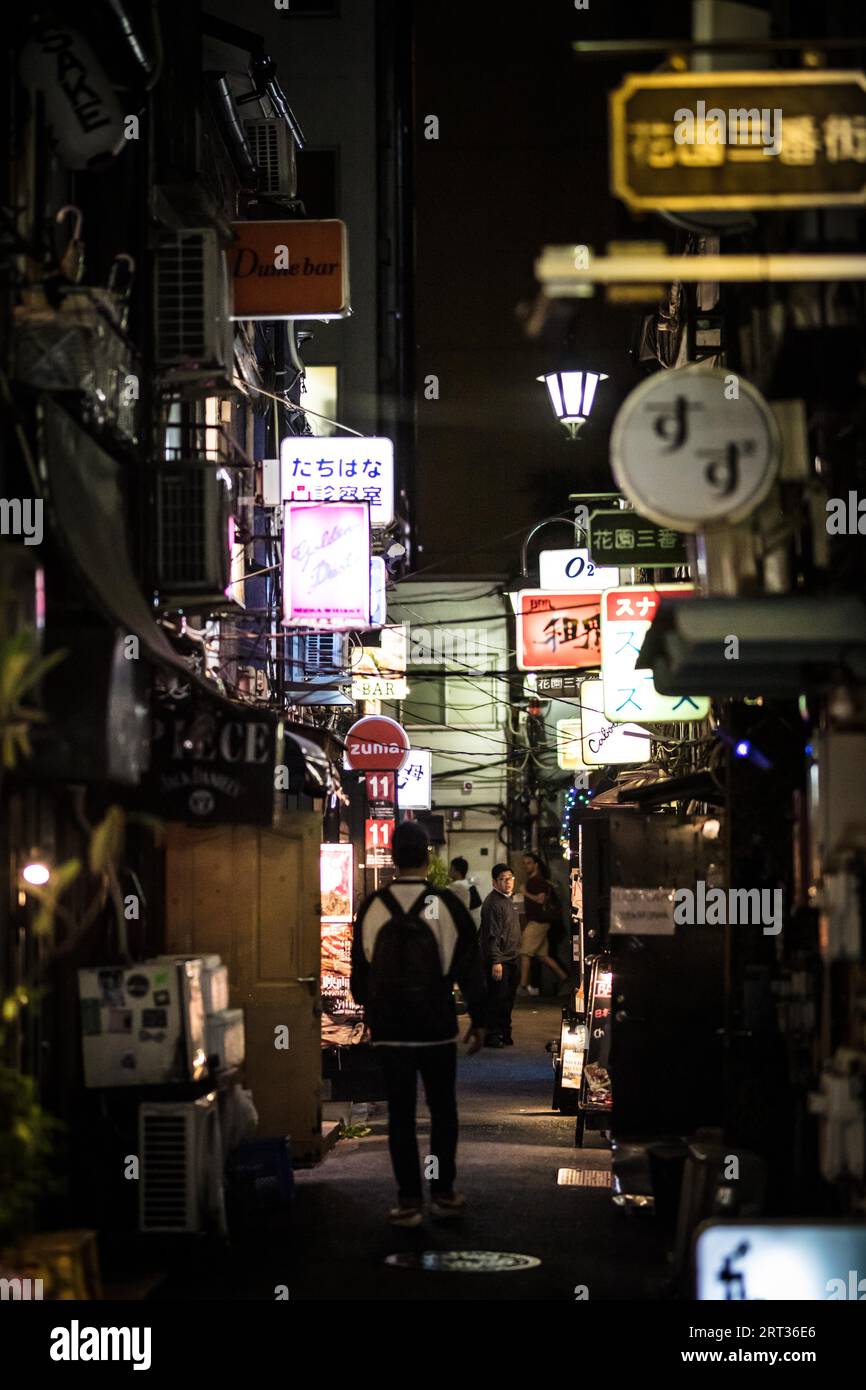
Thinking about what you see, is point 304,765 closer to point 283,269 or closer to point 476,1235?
point 476,1235

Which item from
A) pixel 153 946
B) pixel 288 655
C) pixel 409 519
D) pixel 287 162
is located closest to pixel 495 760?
pixel 409 519

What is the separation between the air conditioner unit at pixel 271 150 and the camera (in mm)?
20609

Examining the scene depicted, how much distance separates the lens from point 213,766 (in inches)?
504

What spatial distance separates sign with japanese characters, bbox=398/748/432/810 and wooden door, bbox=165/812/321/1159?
2104 cm

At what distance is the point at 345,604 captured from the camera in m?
19.1

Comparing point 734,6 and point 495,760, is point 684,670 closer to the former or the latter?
point 734,6

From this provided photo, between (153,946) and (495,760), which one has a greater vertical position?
(495,760)

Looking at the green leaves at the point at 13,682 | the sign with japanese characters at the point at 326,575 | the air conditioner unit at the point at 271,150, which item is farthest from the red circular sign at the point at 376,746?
the green leaves at the point at 13,682

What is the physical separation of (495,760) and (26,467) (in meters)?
40.1

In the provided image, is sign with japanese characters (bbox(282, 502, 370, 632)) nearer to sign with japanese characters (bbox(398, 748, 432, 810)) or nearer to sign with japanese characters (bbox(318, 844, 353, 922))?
sign with japanese characters (bbox(318, 844, 353, 922))

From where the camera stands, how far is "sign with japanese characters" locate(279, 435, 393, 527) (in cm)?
2011

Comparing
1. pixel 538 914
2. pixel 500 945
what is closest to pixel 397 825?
pixel 500 945

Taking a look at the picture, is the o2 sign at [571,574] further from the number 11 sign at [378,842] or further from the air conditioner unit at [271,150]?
the number 11 sign at [378,842]

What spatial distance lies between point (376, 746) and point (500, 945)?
12.4 ft
